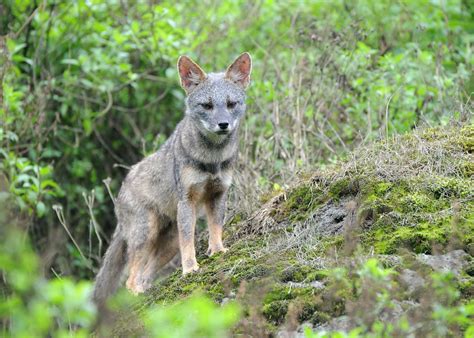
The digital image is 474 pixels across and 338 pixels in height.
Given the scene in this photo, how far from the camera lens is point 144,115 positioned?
578 inches

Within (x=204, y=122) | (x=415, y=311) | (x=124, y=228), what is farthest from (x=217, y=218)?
(x=415, y=311)

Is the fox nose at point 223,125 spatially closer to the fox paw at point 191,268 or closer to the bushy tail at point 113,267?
the fox paw at point 191,268

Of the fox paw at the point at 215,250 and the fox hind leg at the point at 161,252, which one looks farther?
the fox hind leg at the point at 161,252

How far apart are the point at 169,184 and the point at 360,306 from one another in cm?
438

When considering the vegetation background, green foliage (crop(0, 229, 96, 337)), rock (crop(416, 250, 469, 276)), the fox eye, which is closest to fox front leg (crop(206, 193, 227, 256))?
the vegetation background

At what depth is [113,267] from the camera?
9.51 metres

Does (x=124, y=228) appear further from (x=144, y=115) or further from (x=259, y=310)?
(x=144, y=115)

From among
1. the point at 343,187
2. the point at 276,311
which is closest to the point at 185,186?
the point at 343,187

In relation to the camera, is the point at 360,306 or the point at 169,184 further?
the point at 169,184

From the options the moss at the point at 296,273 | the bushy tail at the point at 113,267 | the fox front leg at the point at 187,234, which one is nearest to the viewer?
the moss at the point at 296,273

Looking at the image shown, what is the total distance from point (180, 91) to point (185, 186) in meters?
6.35

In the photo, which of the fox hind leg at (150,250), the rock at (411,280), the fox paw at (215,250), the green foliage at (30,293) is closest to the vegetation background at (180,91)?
the fox paw at (215,250)

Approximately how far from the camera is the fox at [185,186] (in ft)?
27.4

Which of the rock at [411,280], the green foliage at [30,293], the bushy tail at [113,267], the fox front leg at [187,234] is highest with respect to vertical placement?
the green foliage at [30,293]
